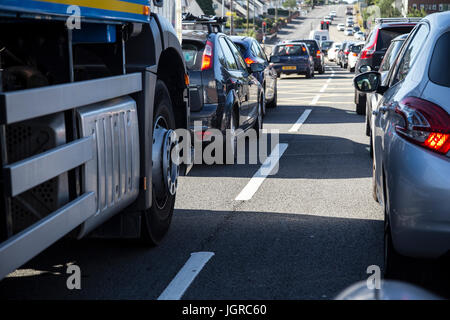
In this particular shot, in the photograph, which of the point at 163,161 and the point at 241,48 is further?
the point at 241,48

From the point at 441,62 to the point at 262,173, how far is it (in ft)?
16.2

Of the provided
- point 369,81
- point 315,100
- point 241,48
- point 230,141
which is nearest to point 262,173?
point 230,141

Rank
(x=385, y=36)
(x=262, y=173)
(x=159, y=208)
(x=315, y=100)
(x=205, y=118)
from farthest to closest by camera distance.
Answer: (x=315, y=100)
(x=385, y=36)
(x=205, y=118)
(x=262, y=173)
(x=159, y=208)

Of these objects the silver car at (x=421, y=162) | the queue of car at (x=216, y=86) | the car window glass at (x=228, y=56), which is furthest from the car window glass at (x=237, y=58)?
the silver car at (x=421, y=162)

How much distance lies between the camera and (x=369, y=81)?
600 centimetres

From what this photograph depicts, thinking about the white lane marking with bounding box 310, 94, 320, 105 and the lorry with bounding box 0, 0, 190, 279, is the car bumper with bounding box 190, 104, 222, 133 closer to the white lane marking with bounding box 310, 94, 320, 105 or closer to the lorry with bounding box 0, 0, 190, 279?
the lorry with bounding box 0, 0, 190, 279

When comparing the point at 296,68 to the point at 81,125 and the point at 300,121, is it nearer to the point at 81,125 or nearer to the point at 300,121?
the point at 300,121

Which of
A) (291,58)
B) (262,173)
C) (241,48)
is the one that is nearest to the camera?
(262,173)

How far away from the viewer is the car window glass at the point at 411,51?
4.76 meters

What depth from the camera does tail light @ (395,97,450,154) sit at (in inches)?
149

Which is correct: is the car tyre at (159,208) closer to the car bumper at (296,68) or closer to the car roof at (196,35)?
the car roof at (196,35)

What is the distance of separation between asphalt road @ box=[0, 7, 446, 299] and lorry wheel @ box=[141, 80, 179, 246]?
0.53ft

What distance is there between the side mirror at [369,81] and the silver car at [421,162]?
5.03 feet
